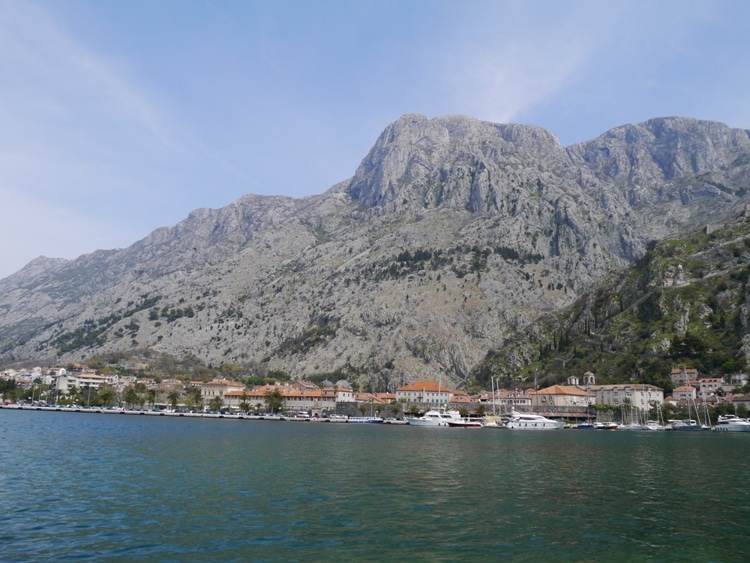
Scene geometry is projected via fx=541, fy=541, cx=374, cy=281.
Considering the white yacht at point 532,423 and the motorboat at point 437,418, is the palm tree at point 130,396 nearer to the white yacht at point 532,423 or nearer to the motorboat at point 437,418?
the motorboat at point 437,418

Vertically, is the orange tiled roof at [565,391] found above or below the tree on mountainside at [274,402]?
above

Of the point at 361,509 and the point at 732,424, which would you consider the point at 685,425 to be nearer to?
the point at 732,424

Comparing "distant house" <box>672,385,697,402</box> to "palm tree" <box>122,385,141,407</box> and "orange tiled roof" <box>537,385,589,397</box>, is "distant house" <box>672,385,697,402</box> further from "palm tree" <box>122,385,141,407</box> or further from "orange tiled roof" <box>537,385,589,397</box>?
"palm tree" <box>122,385,141,407</box>

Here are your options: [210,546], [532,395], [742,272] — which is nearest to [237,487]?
[210,546]

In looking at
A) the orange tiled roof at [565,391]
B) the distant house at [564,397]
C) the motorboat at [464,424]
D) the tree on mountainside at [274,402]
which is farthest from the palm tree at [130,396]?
the orange tiled roof at [565,391]

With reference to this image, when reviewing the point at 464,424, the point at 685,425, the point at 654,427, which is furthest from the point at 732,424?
the point at 464,424

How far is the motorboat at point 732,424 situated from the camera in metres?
134

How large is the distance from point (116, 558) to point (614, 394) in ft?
580

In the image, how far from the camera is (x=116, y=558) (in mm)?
19266

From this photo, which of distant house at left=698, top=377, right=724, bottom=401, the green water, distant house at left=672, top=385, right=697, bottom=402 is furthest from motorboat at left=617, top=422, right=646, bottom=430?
the green water

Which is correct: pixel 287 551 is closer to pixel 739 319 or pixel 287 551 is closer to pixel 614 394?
pixel 614 394

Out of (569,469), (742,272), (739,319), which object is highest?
(742,272)

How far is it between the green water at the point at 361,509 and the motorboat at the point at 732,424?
9819cm

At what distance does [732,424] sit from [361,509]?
142368 mm
